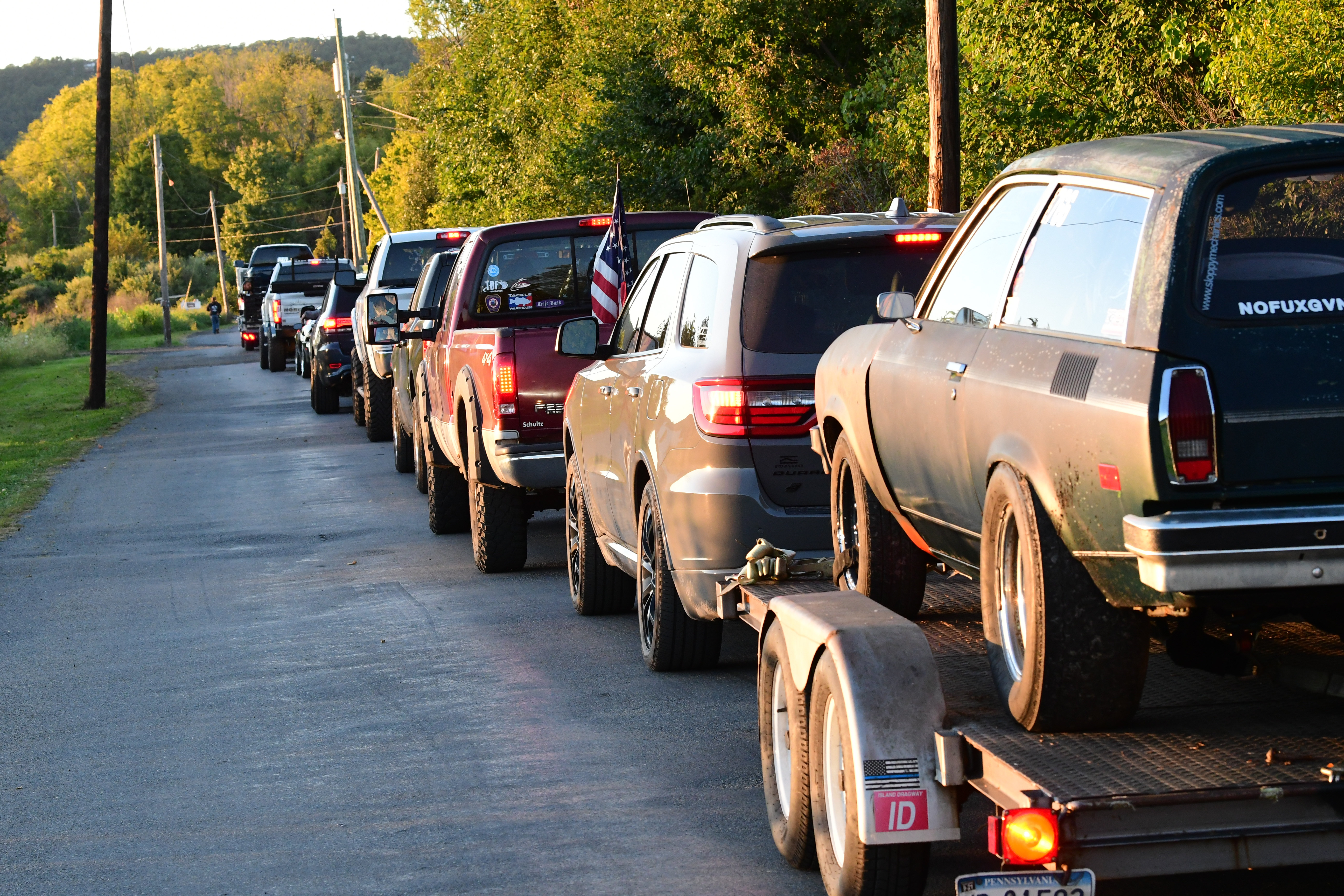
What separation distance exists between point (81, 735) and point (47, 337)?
154 feet

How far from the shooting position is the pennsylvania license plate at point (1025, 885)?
12.7 ft

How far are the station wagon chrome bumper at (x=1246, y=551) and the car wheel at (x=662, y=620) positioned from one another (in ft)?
12.8

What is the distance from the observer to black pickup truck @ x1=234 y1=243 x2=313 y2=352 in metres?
47.8

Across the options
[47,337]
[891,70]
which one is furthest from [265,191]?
[891,70]

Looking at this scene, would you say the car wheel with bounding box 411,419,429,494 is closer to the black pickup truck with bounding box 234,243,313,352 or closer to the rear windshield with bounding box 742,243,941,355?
the rear windshield with bounding box 742,243,941,355

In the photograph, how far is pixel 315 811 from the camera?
623 centimetres

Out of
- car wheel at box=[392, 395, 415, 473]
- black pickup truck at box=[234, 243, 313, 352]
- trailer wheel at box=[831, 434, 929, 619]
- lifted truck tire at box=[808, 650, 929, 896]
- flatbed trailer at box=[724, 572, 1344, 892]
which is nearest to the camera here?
flatbed trailer at box=[724, 572, 1344, 892]

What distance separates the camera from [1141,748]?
13.7ft

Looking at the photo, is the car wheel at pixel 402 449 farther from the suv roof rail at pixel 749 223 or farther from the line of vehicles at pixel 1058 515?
the line of vehicles at pixel 1058 515

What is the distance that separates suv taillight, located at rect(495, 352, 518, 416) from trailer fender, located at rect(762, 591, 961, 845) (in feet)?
20.8

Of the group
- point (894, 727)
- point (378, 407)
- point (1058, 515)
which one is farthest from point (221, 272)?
point (1058, 515)

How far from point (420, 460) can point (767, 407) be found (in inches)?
368

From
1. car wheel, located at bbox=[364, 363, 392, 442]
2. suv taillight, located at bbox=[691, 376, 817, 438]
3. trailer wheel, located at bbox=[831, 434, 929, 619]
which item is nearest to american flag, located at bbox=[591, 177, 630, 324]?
suv taillight, located at bbox=[691, 376, 817, 438]

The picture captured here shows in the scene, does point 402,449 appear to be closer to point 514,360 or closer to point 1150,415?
point 514,360
